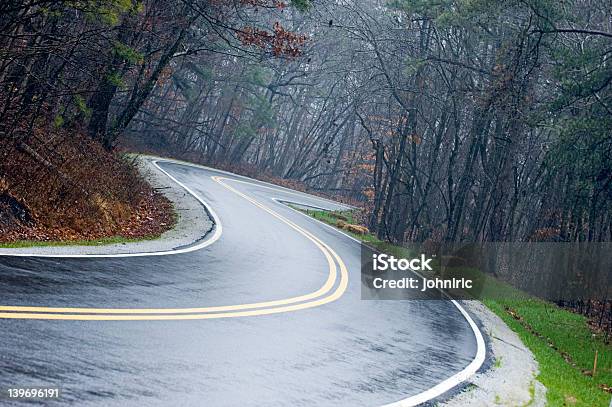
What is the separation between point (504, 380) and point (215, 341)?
467cm

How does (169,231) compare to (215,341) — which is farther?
(169,231)

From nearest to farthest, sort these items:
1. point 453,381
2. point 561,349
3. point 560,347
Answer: point 453,381 < point 561,349 < point 560,347

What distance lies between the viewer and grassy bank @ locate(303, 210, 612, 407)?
10922 mm

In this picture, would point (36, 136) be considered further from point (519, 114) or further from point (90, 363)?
point (519, 114)

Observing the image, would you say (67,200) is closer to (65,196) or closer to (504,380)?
(65,196)

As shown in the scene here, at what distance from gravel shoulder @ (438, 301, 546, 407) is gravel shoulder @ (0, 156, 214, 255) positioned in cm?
715

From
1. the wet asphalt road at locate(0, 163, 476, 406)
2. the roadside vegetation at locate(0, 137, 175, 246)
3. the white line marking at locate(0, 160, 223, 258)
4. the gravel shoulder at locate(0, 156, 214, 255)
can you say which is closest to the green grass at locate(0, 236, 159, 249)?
the roadside vegetation at locate(0, 137, 175, 246)

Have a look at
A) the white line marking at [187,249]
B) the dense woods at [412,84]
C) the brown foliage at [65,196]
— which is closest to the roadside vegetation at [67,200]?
the brown foliage at [65,196]

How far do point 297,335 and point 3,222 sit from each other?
6879mm

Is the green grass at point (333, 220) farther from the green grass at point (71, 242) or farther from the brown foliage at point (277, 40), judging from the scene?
the green grass at point (71, 242)

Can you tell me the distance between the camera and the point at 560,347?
16.1 m

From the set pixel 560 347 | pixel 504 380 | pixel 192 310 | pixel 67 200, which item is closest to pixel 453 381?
pixel 504 380

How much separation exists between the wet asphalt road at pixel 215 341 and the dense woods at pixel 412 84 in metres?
6.05

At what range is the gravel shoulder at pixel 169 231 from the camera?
1220 cm
